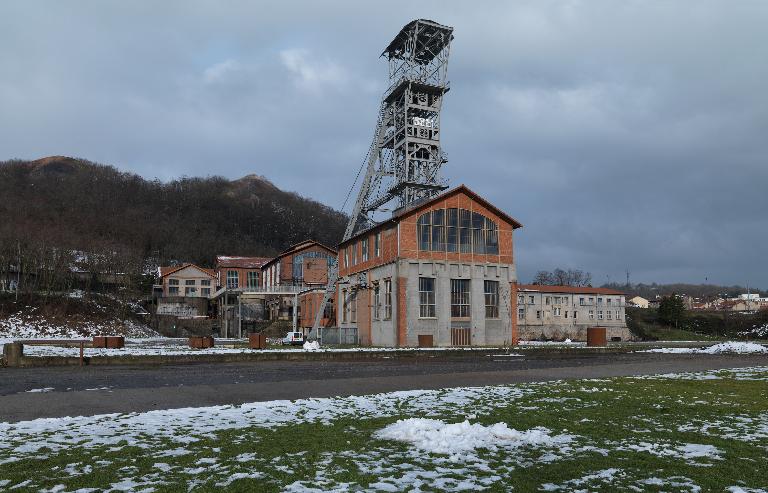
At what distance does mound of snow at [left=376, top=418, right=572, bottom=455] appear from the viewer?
305 inches

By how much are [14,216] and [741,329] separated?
142880 millimetres

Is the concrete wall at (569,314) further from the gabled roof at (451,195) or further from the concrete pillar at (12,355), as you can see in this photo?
the concrete pillar at (12,355)

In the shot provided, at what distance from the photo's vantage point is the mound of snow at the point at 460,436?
7758mm

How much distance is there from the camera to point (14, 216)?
4569 inches

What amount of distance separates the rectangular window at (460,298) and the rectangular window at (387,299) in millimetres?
4756

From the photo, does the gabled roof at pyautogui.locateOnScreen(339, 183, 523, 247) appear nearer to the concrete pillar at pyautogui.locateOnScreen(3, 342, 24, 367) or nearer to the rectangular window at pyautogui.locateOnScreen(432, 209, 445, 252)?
the rectangular window at pyautogui.locateOnScreen(432, 209, 445, 252)

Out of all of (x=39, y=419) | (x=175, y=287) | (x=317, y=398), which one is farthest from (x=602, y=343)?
(x=175, y=287)

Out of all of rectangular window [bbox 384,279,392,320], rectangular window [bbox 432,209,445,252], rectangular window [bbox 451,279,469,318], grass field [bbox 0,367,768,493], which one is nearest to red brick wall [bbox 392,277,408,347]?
rectangular window [bbox 384,279,392,320]

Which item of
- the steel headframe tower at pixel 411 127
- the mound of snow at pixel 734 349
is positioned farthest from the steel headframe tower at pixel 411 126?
the mound of snow at pixel 734 349

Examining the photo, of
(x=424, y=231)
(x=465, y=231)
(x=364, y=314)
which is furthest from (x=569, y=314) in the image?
(x=424, y=231)

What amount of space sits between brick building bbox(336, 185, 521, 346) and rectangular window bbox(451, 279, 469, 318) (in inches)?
3.0

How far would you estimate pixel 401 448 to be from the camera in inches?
305

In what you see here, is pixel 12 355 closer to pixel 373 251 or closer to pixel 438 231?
pixel 373 251

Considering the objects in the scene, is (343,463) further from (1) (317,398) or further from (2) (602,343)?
(2) (602,343)
